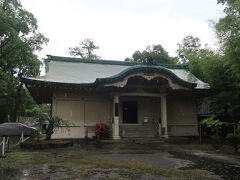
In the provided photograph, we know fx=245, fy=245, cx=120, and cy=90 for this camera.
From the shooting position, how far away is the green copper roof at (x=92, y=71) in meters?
15.1

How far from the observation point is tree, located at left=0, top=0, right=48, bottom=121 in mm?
22797

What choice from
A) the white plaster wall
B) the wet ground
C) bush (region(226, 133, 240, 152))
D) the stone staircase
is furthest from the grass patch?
the stone staircase

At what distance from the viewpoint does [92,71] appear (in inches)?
777

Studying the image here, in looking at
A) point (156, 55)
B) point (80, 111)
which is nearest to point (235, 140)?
point (80, 111)

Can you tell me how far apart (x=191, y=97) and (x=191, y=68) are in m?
4.68

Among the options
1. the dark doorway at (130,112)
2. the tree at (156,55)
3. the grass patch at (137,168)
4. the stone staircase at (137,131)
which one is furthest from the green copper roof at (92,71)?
the tree at (156,55)

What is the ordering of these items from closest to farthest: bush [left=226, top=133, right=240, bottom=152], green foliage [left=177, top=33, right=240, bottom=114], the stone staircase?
bush [left=226, top=133, right=240, bottom=152], green foliage [left=177, top=33, right=240, bottom=114], the stone staircase

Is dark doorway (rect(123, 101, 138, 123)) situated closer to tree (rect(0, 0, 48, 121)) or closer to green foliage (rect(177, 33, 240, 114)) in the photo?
green foliage (rect(177, 33, 240, 114))

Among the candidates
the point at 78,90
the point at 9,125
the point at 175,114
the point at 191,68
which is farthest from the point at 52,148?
the point at 191,68

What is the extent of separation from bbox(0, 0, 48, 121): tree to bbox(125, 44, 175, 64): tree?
65.6 ft

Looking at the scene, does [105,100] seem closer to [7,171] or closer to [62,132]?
[62,132]

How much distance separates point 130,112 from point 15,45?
13877 mm

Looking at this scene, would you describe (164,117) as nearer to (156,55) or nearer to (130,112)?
(130,112)

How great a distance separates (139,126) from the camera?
680 inches
